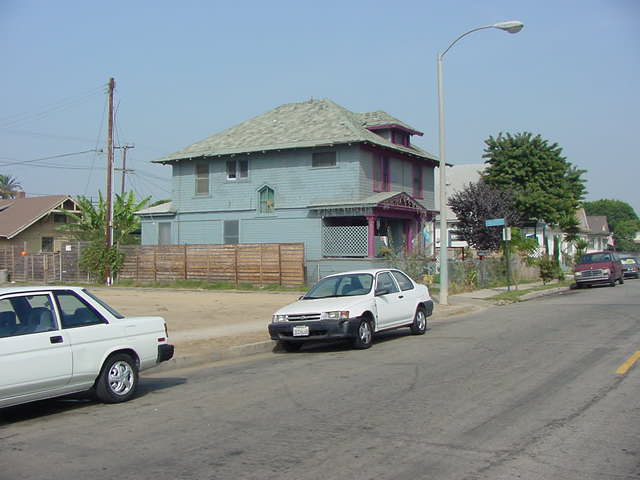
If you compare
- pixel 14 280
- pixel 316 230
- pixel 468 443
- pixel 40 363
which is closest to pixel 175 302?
pixel 316 230

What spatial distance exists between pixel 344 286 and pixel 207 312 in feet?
23.6

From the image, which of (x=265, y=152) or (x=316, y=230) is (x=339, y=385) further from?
(x=265, y=152)

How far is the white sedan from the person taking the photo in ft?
41.9

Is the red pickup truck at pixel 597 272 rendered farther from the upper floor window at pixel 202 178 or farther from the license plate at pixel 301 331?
the license plate at pixel 301 331

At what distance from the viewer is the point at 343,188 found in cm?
3131

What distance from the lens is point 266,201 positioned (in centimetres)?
3384

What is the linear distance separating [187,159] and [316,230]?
27.8 ft

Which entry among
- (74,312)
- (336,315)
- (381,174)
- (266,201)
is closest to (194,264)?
(266,201)

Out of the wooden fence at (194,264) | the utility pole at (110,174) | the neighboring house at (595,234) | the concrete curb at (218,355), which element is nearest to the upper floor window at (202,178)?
the wooden fence at (194,264)

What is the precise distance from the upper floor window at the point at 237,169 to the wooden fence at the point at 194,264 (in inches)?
174

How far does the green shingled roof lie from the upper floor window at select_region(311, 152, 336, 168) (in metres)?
0.71

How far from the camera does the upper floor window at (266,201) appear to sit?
33.6 metres

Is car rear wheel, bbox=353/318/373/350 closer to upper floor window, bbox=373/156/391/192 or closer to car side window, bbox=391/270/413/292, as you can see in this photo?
car side window, bbox=391/270/413/292

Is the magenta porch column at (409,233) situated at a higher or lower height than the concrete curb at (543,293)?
higher
